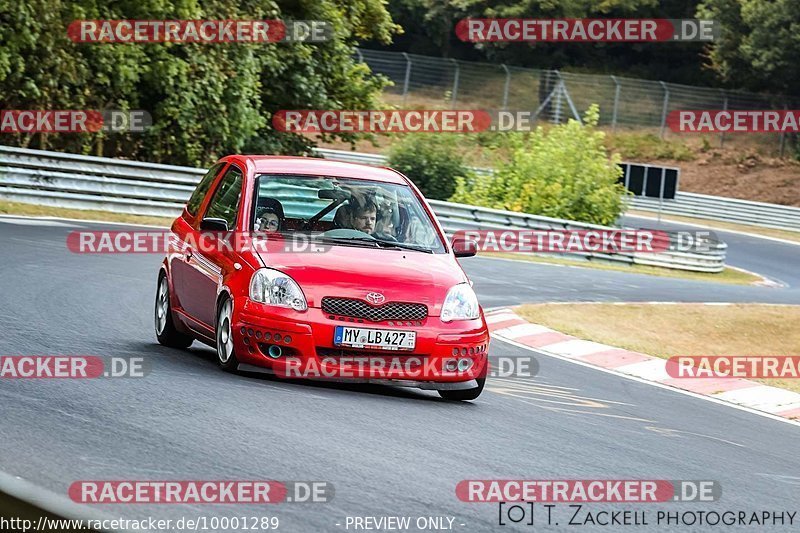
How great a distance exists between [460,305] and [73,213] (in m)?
16.7

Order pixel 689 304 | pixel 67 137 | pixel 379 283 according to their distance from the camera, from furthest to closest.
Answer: pixel 67 137 → pixel 689 304 → pixel 379 283

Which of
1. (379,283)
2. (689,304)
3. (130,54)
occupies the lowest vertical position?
(689,304)

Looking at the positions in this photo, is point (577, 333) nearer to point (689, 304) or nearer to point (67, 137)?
point (689, 304)

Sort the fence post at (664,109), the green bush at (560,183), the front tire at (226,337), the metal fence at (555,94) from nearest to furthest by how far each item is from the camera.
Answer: the front tire at (226,337) < the green bush at (560,183) < the fence post at (664,109) < the metal fence at (555,94)

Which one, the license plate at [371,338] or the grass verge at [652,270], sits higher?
the license plate at [371,338]

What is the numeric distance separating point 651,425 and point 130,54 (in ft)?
67.1

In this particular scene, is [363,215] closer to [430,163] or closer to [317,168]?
[317,168]

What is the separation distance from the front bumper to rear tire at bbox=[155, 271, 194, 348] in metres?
1.76

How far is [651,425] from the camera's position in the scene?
938cm

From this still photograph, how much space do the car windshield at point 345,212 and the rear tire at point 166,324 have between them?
4.19ft

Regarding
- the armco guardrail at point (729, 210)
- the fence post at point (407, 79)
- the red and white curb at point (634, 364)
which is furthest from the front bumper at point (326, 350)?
the fence post at point (407, 79)

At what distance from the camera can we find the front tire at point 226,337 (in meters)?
8.73

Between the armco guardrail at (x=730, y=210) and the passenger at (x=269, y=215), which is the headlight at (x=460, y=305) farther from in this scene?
the armco guardrail at (x=730, y=210)

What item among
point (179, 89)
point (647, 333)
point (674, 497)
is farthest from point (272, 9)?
point (674, 497)
